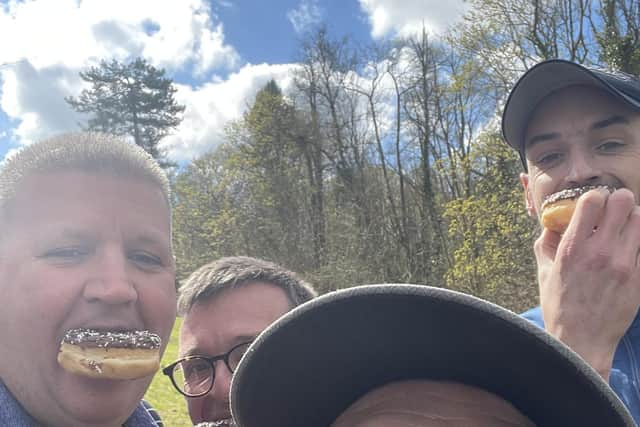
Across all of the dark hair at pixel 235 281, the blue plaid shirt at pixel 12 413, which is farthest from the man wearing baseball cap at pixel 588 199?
the blue plaid shirt at pixel 12 413

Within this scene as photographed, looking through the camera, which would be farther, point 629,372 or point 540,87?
point 540,87

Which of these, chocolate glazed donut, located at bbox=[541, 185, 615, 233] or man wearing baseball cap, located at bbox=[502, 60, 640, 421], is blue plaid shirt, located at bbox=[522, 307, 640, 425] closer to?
man wearing baseball cap, located at bbox=[502, 60, 640, 421]

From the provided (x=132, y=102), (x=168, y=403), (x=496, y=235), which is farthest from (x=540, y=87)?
(x=132, y=102)

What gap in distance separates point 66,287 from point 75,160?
0.44 meters

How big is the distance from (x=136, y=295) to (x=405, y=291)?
95cm

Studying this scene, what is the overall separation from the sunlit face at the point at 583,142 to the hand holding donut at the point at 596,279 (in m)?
0.30

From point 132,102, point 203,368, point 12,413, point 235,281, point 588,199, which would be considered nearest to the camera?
point 12,413

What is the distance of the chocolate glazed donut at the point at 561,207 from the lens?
79.4 inches

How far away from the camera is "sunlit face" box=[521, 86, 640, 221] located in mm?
2080

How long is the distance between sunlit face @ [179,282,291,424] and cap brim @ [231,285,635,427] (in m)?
1.04

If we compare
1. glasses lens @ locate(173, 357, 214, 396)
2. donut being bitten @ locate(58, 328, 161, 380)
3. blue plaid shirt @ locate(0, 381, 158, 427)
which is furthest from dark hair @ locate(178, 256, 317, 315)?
blue plaid shirt @ locate(0, 381, 158, 427)

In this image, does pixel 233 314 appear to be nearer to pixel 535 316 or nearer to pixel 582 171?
pixel 535 316

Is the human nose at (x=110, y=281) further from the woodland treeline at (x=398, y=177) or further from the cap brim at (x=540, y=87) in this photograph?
the woodland treeline at (x=398, y=177)

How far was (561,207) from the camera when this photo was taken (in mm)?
2094
